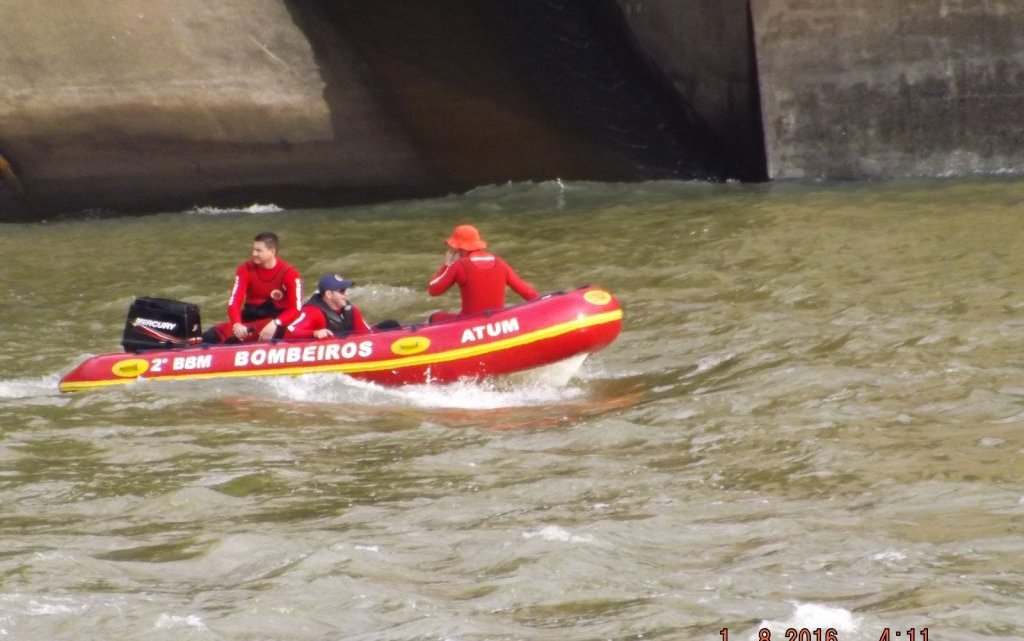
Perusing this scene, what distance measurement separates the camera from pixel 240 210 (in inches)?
760

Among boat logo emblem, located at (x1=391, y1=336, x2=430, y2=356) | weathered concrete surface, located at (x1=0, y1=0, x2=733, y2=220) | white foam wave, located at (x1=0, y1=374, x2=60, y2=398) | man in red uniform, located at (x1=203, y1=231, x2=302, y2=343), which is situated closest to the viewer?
boat logo emblem, located at (x1=391, y1=336, x2=430, y2=356)

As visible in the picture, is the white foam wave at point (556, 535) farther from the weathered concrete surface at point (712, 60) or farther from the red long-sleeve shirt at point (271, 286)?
the weathered concrete surface at point (712, 60)

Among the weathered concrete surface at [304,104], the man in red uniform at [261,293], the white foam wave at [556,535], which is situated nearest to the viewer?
the white foam wave at [556,535]

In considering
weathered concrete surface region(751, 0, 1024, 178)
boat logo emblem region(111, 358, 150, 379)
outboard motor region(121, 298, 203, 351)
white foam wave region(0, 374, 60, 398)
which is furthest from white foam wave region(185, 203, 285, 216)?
boat logo emblem region(111, 358, 150, 379)

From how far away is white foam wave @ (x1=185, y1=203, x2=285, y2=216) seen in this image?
19.2m

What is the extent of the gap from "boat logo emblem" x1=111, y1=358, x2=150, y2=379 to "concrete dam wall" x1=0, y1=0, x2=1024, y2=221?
810cm

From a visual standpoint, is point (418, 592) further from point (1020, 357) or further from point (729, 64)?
point (729, 64)

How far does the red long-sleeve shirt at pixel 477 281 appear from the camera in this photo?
1016 cm

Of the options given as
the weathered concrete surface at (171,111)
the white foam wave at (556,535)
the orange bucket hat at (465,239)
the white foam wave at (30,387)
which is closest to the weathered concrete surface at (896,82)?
the weathered concrete surface at (171,111)

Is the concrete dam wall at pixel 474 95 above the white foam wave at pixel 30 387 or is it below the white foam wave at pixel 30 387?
above

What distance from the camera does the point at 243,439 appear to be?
A: 887cm

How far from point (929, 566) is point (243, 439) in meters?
4.43

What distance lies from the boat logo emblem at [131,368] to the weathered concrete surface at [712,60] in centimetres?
960
